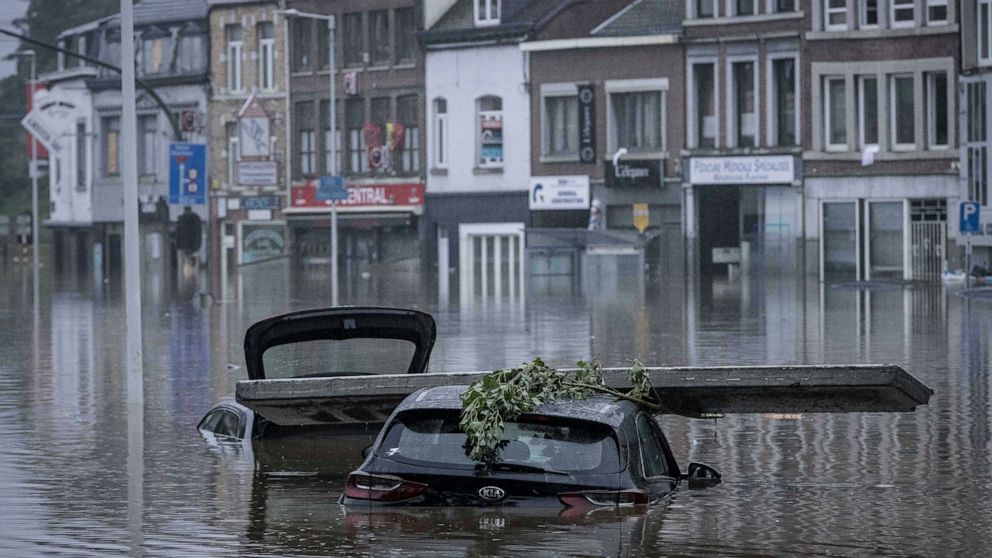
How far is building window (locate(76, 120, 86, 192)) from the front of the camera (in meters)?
94.5

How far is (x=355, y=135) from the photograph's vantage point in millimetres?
80250

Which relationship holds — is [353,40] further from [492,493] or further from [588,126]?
[492,493]

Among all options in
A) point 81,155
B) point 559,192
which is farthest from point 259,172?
point 81,155

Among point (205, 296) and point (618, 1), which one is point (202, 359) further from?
point (618, 1)

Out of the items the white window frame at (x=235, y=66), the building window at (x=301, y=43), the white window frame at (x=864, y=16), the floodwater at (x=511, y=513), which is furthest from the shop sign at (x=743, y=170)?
the floodwater at (x=511, y=513)

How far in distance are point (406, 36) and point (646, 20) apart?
453 inches

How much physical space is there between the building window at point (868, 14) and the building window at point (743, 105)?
14.0ft

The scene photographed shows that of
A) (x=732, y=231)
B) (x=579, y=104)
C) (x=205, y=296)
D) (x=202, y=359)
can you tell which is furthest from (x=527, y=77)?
(x=202, y=359)

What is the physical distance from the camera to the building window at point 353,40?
80.1m

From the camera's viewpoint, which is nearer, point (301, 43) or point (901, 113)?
point (901, 113)

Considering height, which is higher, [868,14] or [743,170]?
[868,14]

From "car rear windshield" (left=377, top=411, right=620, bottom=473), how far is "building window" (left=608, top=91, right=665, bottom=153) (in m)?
59.0

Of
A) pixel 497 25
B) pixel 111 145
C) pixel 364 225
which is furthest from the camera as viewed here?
pixel 111 145

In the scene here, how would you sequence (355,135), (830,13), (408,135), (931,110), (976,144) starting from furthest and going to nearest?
1. (355,135)
2. (408,135)
3. (830,13)
4. (931,110)
5. (976,144)
